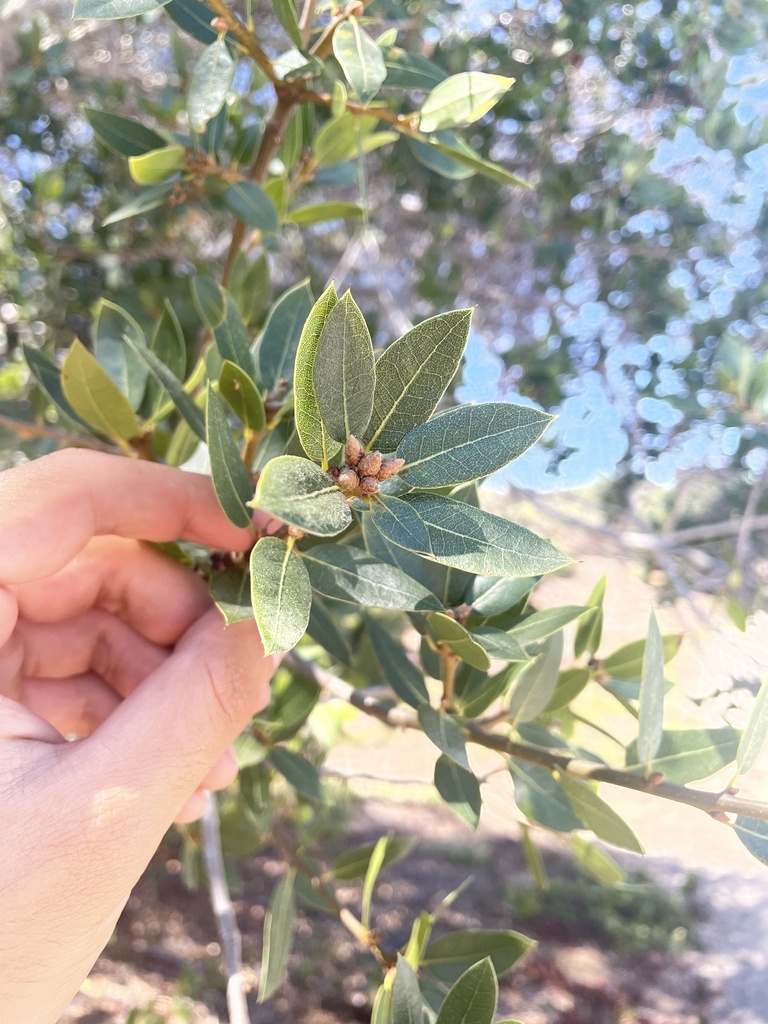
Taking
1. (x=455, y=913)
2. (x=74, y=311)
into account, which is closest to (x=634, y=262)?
(x=74, y=311)

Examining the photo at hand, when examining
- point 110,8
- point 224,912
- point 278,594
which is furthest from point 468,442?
point 224,912

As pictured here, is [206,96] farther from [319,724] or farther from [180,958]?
[180,958]

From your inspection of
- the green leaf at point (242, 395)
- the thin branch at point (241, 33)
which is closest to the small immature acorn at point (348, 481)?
the green leaf at point (242, 395)

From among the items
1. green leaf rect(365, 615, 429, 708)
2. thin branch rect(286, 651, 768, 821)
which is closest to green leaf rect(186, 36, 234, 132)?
green leaf rect(365, 615, 429, 708)

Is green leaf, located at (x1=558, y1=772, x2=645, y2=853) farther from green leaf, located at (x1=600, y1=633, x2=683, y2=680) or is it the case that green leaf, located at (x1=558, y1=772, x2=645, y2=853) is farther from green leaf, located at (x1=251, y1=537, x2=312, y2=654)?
green leaf, located at (x1=251, y1=537, x2=312, y2=654)

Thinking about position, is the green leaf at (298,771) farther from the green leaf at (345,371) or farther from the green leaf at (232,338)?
the green leaf at (345,371)

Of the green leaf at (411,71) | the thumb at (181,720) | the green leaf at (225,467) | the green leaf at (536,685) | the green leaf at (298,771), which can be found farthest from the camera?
the green leaf at (298,771)

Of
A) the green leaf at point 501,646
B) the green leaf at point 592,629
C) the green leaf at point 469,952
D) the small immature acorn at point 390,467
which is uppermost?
the small immature acorn at point 390,467
